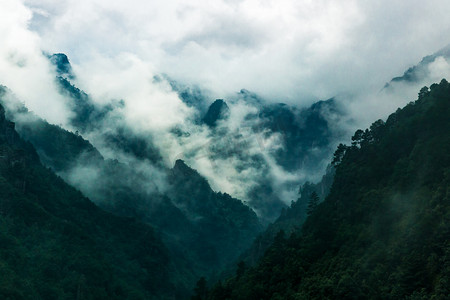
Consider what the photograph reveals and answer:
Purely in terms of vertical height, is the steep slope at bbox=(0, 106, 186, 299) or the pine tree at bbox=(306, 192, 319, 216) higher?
the pine tree at bbox=(306, 192, 319, 216)

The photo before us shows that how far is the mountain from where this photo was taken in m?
73.3

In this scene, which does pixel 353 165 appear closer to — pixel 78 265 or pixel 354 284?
pixel 354 284

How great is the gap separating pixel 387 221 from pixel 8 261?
113697 mm

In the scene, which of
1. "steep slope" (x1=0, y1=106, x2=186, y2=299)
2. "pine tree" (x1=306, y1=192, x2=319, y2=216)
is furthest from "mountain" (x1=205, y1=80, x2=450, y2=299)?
"steep slope" (x1=0, y1=106, x2=186, y2=299)

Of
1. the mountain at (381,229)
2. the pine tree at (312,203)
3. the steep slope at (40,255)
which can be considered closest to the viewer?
the mountain at (381,229)

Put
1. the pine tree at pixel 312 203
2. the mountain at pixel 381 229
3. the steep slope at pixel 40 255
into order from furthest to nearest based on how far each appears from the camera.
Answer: the steep slope at pixel 40 255 → the pine tree at pixel 312 203 → the mountain at pixel 381 229

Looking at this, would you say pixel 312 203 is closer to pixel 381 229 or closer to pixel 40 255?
pixel 381 229

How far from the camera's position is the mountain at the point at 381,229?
241 feet

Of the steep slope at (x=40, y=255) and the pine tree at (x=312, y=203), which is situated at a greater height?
the pine tree at (x=312, y=203)

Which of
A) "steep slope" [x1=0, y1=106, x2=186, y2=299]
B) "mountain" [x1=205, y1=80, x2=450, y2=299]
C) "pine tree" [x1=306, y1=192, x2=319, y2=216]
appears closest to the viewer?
"mountain" [x1=205, y1=80, x2=450, y2=299]

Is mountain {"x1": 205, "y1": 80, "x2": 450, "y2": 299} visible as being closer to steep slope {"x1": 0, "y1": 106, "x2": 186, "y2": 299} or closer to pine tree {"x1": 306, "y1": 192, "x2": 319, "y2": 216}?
pine tree {"x1": 306, "y1": 192, "x2": 319, "y2": 216}

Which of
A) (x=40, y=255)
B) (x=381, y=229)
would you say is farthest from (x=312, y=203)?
(x=40, y=255)

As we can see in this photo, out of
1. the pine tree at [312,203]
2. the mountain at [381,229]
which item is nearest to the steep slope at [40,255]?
the mountain at [381,229]

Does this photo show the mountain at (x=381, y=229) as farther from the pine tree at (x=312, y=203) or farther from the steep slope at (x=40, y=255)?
the steep slope at (x=40, y=255)
